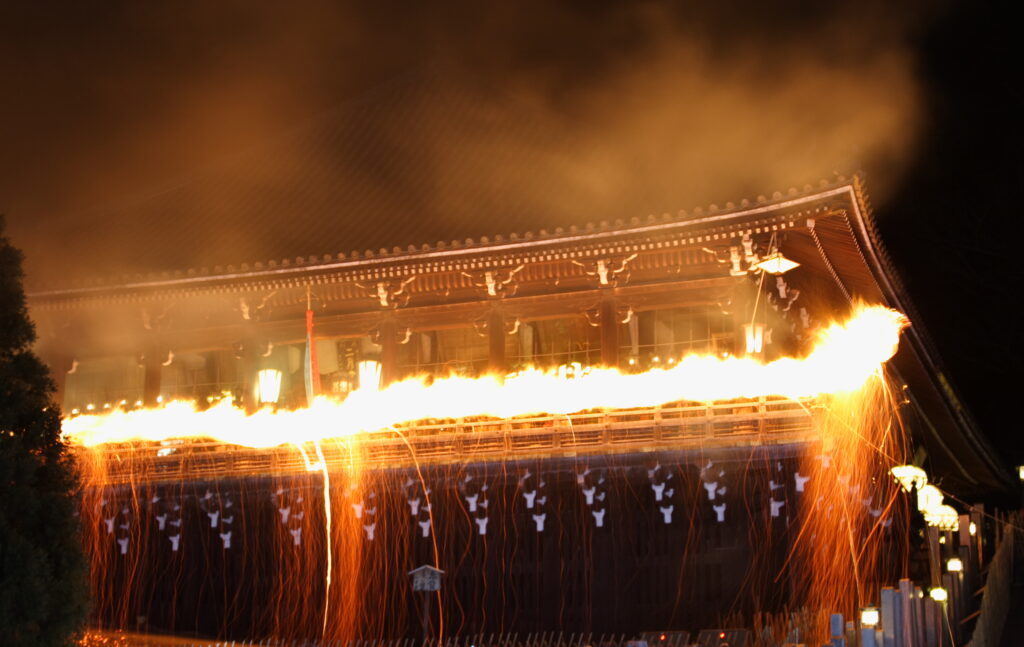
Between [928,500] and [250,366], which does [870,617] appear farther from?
[250,366]

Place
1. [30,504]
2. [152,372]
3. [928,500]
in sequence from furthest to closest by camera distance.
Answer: [152,372] → [928,500] → [30,504]

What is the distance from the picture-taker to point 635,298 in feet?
49.9

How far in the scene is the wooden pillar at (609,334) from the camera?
1517cm

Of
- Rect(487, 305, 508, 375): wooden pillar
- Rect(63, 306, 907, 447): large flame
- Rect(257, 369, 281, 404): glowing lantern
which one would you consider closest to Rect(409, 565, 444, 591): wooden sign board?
Rect(63, 306, 907, 447): large flame

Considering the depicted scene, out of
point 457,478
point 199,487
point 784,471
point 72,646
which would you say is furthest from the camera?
point 199,487

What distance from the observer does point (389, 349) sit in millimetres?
16094

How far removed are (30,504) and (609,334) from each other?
8060mm

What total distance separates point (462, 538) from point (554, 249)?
4.03m

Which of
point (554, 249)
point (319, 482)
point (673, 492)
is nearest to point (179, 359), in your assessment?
point (319, 482)

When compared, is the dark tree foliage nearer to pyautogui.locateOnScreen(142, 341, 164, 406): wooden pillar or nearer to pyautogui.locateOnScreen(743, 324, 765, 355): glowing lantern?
pyautogui.locateOnScreen(142, 341, 164, 406): wooden pillar

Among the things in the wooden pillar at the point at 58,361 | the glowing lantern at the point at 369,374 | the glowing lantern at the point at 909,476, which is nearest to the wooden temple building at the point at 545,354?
the glowing lantern at the point at 369,374

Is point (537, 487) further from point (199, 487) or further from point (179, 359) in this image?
point (179, 359)

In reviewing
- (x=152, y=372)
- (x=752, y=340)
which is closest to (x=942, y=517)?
(x=752, y=340)

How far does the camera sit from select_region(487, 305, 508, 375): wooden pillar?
51.2 feet
